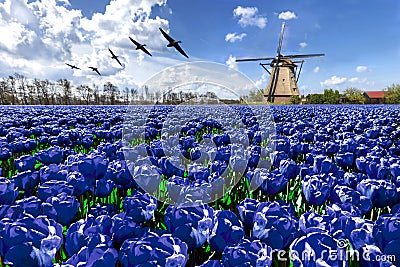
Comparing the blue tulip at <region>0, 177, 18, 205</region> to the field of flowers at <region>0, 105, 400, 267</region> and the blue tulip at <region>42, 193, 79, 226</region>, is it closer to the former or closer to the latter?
the field of flowers at <region>0, 105, 400, 267</region>

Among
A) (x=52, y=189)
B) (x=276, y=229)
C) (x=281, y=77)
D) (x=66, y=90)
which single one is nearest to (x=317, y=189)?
Result: (x=276, y=229)

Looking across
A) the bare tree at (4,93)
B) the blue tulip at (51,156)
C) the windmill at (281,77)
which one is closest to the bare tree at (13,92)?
the bare tree at (4,93)

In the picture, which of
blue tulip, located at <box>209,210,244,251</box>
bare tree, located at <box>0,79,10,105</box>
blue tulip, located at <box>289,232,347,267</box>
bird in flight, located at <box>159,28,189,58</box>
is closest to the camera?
blue tulip, located at <box>289,232,347,267</box>

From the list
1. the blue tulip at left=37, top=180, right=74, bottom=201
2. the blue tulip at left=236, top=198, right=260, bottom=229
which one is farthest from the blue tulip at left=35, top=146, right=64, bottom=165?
the blue tulip at left=236, top=198, right=260, bottom=229

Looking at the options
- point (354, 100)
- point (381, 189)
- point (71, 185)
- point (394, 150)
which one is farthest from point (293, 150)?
point (354, 100)

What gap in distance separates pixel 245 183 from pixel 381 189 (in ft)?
5.06

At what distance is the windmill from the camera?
2388 inches

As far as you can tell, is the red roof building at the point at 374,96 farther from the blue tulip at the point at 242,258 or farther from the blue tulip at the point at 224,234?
the blue tulip at the point at 242,258

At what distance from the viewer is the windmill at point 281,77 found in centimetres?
6066

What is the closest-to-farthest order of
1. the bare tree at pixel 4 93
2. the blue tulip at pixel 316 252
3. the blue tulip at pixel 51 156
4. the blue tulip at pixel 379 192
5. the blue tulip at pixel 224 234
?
the blue tulip at pixel 316 252
the blue tulip at pixel 224 234
the blue tulip at pixel 379 192
the blue tulip at pixel 51 156
the bare tree at pixel 4 93

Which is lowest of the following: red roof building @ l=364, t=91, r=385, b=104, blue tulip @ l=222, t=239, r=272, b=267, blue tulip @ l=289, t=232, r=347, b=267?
blue tulip @ l=222, t=239, r=272, b=267

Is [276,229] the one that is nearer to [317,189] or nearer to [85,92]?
[317,189]

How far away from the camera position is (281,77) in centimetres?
6138

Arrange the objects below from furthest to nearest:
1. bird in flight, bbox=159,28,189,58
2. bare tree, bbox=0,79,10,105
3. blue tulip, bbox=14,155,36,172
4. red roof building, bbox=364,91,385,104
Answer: red roof building, bbox=364,91,385,104
bare tree, bbox=0,79,10,105
bird in flight, bbox=159,28,189,58
blue tulip, bbox=14,155,36,172
